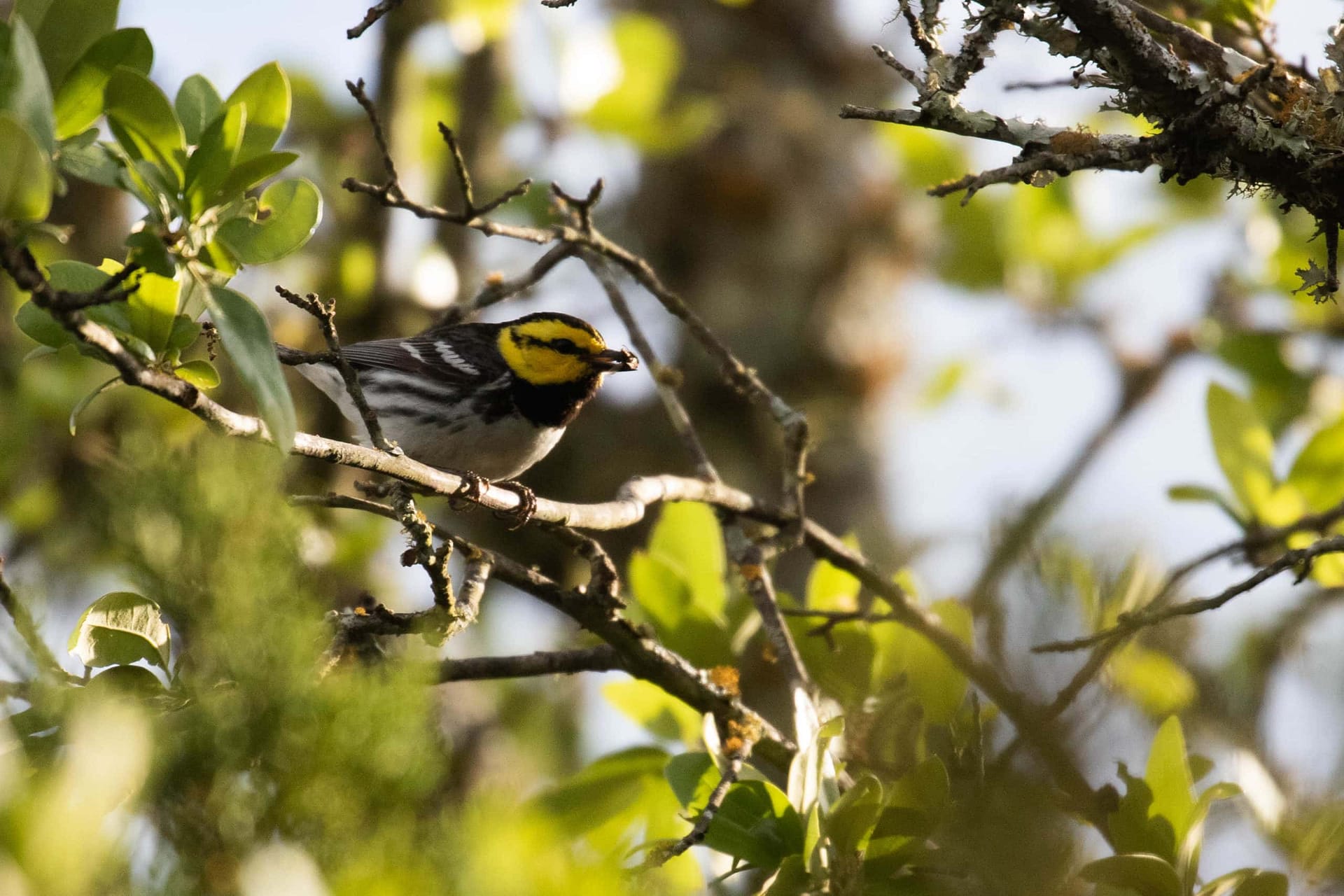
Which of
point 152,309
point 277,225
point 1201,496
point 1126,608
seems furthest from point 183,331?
point 1201,496

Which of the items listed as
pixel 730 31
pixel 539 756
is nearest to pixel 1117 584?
pixel 539 756

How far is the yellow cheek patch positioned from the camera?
4.04 m

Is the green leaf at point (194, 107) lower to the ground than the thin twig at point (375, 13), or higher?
lower

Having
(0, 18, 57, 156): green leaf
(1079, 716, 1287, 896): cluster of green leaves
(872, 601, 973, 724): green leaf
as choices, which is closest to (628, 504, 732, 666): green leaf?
(872, 601, 973, 724): green leaf

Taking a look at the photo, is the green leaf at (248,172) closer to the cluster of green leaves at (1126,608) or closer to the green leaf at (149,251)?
the green leaf at (149,251)

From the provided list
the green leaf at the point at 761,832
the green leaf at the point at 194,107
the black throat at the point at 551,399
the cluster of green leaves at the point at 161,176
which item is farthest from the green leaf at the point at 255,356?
the black throat at the point at 551,399

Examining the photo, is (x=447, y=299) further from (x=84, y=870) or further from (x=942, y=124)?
(x=84, y=870)

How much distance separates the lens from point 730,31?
306 inches

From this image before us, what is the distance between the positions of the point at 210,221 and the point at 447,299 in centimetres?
289

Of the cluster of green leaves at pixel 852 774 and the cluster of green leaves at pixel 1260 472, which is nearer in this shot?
the cluster of green leaves at pixel 852 774

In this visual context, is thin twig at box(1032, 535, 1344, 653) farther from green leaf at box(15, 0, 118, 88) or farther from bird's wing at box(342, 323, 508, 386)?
bird's wing at box(342, 323, 508, 386)

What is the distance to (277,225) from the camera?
1.54 m

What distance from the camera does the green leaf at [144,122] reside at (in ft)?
4.39

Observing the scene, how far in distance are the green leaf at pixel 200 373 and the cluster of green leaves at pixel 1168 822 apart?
1344 mm
